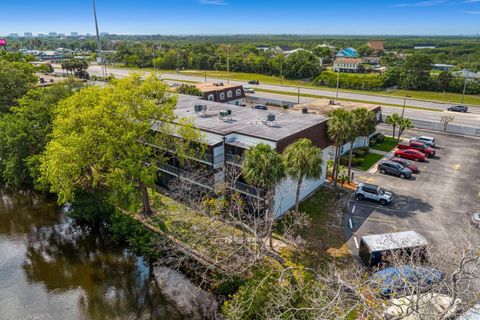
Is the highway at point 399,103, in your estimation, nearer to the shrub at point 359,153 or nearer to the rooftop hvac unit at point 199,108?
the rooftop hvac unit at point 199,108

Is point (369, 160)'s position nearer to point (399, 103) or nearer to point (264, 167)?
point (264, 167)

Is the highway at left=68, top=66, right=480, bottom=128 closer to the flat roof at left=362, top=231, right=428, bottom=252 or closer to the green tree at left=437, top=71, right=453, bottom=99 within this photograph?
the green tree at left=437, top=71, right=453, bottom=99

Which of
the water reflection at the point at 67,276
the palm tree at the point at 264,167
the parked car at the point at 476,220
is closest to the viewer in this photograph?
the water reflection at the point at 67,276

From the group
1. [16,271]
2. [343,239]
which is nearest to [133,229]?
[16,271]

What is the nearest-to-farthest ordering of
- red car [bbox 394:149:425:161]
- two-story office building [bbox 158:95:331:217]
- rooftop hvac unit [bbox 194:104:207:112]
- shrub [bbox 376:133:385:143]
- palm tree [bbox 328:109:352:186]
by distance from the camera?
two-story office building [bbox 158:95:331:217] < palm tree [bbox 328:109:352:186] < rooftop hvac unit [bbox 194:104:207:112] < red car [bbox 394:149:425:161] < shrub [bbox 376:133:385:143]

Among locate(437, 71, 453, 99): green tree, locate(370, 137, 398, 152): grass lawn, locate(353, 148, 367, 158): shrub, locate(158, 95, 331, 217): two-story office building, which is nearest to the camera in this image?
locate(158, 95, 331, 217): two-story office building

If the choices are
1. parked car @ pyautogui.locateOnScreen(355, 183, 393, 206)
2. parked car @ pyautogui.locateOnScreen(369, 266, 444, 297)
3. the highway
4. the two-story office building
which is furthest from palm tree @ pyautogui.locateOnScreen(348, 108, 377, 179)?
the highway

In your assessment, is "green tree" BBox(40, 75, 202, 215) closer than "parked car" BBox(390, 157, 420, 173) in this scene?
Yes

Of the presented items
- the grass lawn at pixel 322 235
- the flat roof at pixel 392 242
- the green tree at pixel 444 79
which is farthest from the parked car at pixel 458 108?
the flat roof at pixel 392 242
